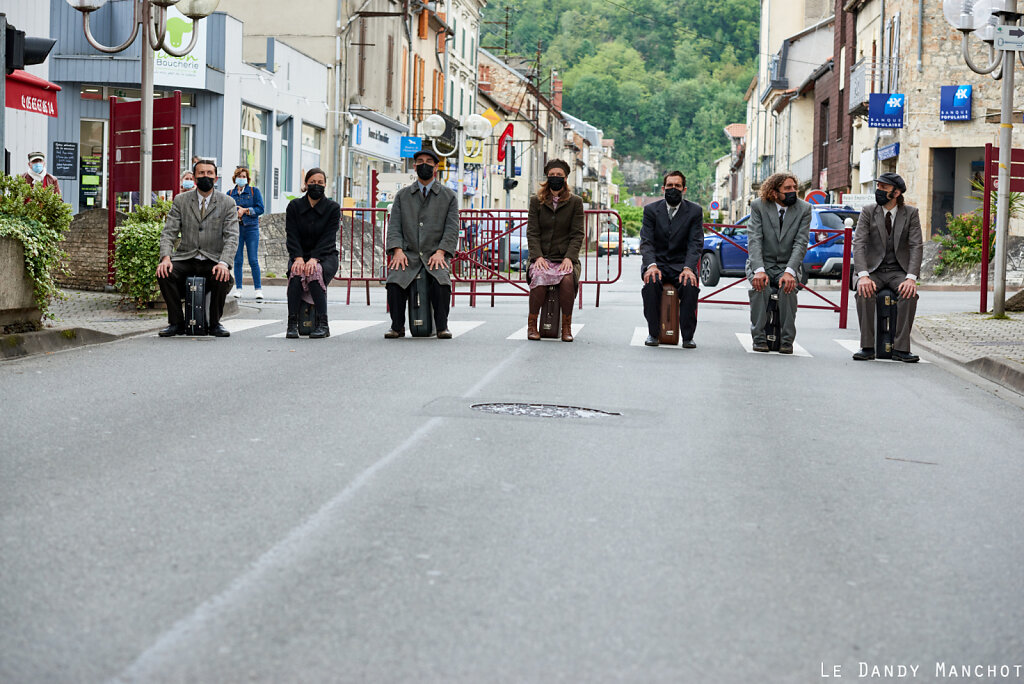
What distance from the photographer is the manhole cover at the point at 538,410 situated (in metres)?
8.11

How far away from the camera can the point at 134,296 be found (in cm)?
1545

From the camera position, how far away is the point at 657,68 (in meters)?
141

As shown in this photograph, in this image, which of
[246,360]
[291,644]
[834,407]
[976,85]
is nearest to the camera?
[291,644]

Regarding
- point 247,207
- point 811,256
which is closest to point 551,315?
point 247,207

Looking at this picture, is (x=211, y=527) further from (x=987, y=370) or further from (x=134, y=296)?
(x=134, y=296)

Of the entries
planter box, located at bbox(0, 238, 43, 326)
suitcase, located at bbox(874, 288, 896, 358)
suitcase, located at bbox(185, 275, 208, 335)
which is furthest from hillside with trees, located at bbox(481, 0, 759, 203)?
planter box, located at bbox(0, 238, 43, 326)

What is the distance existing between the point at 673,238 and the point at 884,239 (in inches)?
79.2

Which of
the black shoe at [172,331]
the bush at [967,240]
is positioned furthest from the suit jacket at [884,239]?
the bush at [967,240]

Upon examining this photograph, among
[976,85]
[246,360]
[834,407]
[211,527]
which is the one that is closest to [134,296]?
[246,360]

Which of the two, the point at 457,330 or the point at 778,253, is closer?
the point at 778,253

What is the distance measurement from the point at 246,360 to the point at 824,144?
4571 cm

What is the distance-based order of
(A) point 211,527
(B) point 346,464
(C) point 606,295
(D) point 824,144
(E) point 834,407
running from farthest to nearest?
(D) point 824,144 < (C) point 606,295 < (E) point 834,407 < (B) point 346,464 < (A) point 211,527

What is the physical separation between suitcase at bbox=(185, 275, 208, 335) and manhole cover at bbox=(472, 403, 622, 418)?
18.0 feet

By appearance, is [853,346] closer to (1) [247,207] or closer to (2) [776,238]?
(2) [776,238]
